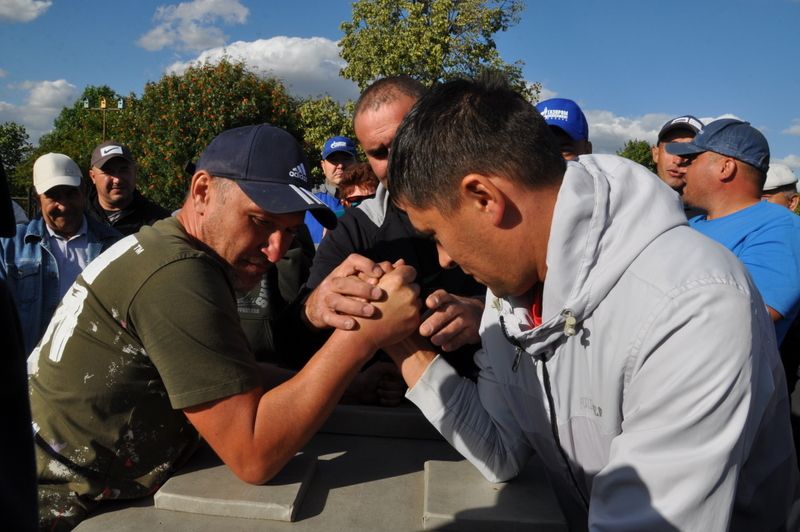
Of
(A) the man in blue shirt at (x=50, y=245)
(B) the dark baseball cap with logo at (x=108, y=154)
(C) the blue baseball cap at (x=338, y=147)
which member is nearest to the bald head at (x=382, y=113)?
(A) the man in blue shirt at (x=50, y=245)

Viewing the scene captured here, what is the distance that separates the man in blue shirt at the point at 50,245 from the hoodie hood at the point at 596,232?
347cm

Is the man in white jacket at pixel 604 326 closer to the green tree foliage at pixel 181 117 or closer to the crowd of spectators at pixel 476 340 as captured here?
the crowd of spectators at pixel 476 340

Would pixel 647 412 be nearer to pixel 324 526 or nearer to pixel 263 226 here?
pixel 324 526

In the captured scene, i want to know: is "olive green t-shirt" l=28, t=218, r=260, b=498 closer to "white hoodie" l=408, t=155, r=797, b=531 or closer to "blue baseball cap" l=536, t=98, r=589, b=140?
"white hoodie" l=408, t=155, r=797, b=531

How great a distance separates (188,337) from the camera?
1.53 m

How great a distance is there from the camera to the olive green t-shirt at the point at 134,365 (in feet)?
5.03

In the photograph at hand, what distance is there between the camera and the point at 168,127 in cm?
2272

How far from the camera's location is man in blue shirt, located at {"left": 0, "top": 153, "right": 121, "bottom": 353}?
12.8 feet

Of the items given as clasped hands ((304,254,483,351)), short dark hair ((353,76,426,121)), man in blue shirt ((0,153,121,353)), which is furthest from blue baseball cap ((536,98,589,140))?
man in blue shirt ((0,153,121,353))

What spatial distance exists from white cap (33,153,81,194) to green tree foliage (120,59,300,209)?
18446mm

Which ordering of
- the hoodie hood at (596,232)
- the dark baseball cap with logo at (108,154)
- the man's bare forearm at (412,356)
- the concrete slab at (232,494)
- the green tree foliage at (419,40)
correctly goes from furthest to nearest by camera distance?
1. the green tree foliage at (419,40)
2. the dark baseball cap with logo at (108,154)
3. the man's bare forearm at (412,356)
4. the concrete slab at (232,494)
5. the hoodie hood at (596,232)

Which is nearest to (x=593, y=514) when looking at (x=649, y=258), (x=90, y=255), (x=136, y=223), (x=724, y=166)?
(x=649, y=258)

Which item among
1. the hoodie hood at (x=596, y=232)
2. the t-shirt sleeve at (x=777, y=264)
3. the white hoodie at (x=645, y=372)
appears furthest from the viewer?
the t-shirt sleeve at (x=777, y=264)

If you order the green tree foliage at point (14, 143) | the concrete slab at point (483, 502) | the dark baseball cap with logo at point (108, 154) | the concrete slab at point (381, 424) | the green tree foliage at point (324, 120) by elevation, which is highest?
the green tree foliage at point (14, 143)
